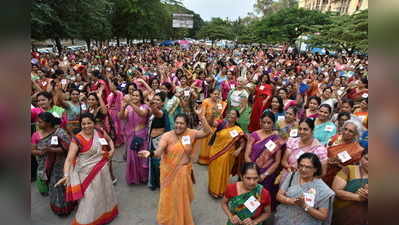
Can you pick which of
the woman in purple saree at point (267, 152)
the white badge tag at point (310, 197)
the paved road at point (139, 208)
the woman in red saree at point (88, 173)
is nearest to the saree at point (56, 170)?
the paved road at point (139, 208)

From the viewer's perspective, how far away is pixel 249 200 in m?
2.43

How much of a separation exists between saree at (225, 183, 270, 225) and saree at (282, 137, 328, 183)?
544 millimetres

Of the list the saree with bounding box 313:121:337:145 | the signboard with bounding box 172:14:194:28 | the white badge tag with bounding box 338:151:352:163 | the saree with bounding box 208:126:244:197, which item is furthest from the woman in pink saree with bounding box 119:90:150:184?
the signboard with bounding box 172:14:194:28

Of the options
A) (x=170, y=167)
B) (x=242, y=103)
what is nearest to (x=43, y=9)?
(x=242, y=103)

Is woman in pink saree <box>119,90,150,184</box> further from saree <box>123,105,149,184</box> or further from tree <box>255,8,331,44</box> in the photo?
tree <box>255,8,331,44</box>

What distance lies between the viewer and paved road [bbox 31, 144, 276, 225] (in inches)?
140

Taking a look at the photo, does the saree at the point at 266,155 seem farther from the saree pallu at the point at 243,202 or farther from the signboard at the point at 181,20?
the signboard at the point at 181,20

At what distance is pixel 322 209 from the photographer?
7.68 ft

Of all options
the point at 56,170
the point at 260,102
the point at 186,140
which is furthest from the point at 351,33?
the point at 56,170

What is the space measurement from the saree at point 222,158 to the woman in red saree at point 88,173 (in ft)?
5.03

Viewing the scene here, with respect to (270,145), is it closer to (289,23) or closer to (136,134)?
(136,134)

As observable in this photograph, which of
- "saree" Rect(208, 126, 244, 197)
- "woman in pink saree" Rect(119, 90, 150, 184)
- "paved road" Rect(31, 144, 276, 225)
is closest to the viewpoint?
"paved road" Rect(31, 144, 276, 225)

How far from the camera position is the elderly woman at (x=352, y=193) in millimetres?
2426
